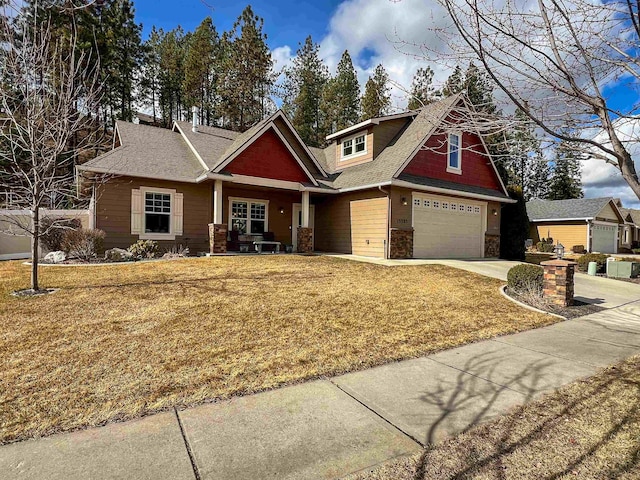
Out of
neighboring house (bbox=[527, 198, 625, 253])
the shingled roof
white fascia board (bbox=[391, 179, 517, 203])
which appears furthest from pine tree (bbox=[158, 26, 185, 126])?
neighboring house (bbox=[527, 198, 625, 253])

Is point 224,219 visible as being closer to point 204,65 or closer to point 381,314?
point 381,314

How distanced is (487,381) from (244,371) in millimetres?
2624

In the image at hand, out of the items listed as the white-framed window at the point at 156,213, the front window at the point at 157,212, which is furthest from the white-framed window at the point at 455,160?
the front window at the point at 157,212

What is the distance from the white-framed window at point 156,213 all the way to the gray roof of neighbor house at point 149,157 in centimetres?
75

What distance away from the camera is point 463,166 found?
17172 millimetres

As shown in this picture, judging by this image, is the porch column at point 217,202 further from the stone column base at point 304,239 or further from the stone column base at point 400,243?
the stone column base at point 400,243

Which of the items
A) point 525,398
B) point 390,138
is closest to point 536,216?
point 390,138

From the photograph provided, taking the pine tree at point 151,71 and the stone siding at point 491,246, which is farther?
the pine tree at point 151,71

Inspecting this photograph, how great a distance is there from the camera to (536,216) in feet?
103

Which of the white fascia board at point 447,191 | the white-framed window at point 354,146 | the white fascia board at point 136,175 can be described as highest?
the white-framed window at point 354,146

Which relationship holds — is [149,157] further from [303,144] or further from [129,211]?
[303,144]

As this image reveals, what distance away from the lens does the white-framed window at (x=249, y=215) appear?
15.6m

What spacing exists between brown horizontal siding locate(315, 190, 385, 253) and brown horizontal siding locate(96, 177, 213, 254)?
18.1ft

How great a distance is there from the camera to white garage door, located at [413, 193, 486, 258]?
49.4 ft
